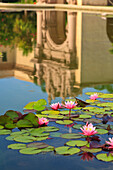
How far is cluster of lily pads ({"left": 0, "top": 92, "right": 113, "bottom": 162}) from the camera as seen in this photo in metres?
3.55

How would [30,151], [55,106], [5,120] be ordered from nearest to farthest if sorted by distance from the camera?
[30,151] → [5,120] → [55,106]

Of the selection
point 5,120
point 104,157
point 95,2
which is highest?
point 95,2

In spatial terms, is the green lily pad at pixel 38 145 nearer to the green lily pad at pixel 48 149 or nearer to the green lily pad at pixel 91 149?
the green lily pad at pixel 48 149

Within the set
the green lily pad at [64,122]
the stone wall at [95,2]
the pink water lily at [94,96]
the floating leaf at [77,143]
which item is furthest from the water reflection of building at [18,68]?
the stone wall at [95,2]

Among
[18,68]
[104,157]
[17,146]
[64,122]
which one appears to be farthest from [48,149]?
[18,68]

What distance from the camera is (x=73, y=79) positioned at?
787cm

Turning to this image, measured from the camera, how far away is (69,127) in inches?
168

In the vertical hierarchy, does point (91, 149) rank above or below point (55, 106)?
below

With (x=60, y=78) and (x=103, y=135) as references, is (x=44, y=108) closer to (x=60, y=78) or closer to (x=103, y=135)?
(x=103, y=135)

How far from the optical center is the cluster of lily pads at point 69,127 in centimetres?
355

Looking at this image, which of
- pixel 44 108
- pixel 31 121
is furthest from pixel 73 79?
pixel 31 121

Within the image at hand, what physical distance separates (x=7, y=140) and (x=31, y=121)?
506 mm

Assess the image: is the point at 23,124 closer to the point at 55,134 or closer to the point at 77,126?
the point at 55,134

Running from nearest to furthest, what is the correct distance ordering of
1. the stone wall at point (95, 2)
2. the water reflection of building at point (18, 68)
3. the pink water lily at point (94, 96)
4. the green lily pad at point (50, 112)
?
the green lily pad at point (50, 112) < the pink water lily at point (94, 96) < the water reflection of building at point (18, 68) < the stone wall at point (95, 2)
